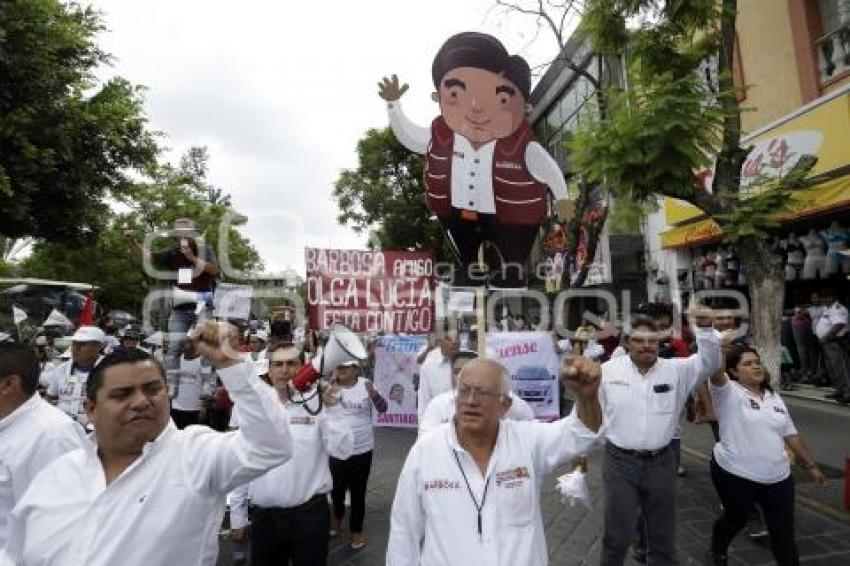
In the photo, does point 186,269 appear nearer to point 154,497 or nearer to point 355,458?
point 355,458

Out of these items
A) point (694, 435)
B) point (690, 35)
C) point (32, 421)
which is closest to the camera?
point (32, 421)

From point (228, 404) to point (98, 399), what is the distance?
16.8 ft

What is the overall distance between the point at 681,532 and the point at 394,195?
2369 centimetres

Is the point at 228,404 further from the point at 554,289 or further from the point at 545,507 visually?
the point at 554,289

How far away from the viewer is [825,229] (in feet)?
36.8

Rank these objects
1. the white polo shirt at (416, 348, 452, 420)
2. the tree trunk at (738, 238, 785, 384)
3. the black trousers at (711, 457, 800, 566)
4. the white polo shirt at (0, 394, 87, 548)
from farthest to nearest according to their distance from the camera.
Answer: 1. the tree trunk at (738, 238, 785, 384)
2. the white polo shirt at (416, 348, 452, 420)
3. the black trousers at (711, 457, 800, 566)
4. the white polo shirt at (0, 394, 87, 548)

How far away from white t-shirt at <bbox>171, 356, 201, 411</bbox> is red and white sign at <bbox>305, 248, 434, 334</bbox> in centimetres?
315

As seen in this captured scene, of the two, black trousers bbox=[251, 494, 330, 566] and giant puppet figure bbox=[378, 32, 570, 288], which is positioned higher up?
giant puppet figure bbox=[378, 32, 570, 288]

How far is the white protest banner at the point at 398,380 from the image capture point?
365 inches

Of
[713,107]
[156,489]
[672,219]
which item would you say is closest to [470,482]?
[156,489]

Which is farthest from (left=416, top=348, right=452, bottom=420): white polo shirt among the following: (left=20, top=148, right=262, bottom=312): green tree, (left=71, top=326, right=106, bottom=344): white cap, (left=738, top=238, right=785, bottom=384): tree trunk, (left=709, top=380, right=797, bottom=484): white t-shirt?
(left=20, top=148, right=262, bottom=312): green tree

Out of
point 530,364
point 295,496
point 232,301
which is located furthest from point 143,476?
point 530,364

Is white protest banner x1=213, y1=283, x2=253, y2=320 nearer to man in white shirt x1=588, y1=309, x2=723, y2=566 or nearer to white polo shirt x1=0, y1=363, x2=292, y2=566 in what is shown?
man in white shirt x1=588, y1=309, x2=723, y2=566

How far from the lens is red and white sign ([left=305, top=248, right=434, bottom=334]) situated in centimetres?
479
